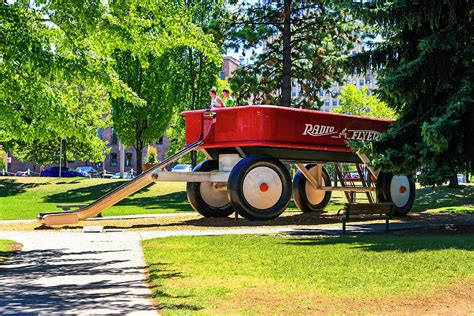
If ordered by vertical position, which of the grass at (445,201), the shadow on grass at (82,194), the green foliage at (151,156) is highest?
the green foliage at (151,156)

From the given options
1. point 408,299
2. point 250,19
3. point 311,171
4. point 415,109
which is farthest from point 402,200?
point 408,299

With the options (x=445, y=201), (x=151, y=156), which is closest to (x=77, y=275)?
(x=445, y=201)

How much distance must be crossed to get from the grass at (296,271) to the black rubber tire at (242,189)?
176 inches

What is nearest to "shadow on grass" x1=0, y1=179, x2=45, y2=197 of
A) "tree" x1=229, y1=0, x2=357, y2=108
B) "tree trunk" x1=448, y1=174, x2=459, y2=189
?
"tree" x1=229, y1=0, x2=357, y2=108

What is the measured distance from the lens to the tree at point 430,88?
15062mm

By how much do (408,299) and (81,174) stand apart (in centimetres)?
6599

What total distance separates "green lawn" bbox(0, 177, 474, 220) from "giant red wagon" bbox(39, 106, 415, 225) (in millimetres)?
4923

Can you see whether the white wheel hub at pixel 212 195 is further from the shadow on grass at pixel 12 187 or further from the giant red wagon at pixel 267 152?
the shadow on grass at pixel 12 187

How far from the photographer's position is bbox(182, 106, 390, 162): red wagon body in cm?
1861

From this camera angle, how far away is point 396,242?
1303 centimetres

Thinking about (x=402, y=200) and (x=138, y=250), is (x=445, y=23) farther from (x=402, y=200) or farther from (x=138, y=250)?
(x=138, y=250)


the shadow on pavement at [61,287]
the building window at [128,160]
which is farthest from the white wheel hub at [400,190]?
the building window at [128,160]

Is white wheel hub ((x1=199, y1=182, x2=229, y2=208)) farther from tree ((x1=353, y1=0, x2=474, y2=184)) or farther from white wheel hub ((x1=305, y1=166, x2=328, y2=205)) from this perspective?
tree ((x1=353, y1=0, x2=474, y2=184))

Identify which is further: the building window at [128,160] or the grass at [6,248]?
the building window at [128,160]
